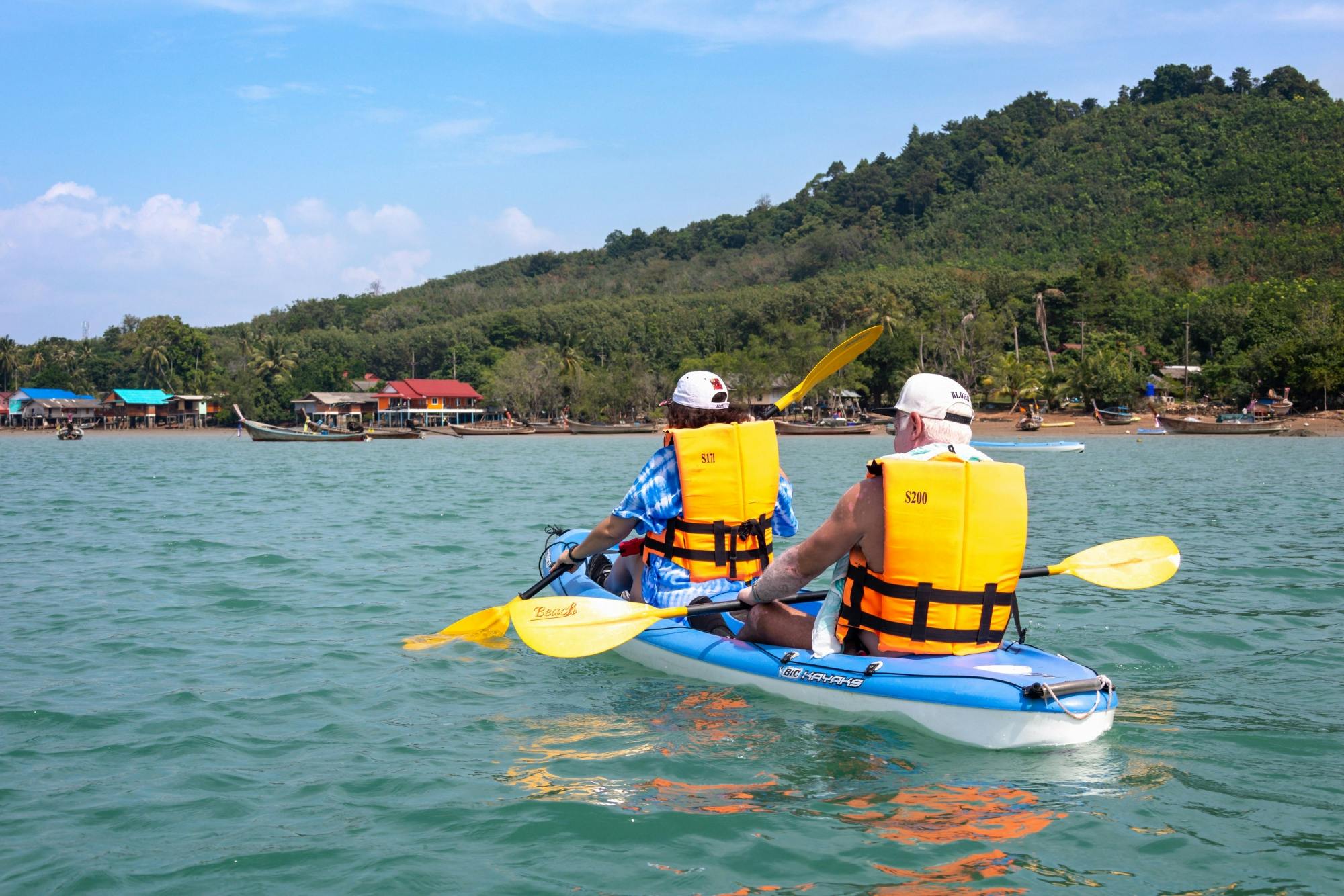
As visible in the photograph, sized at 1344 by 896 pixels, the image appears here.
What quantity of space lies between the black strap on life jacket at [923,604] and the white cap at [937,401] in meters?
0.70

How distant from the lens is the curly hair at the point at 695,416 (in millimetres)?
6074

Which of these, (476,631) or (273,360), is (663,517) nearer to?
(476,631)

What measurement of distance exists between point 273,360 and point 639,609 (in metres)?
105

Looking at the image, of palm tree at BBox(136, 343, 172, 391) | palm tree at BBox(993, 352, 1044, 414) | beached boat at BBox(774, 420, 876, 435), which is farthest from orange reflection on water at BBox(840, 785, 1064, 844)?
palm tree at BBox(136, 343, 172, 391)

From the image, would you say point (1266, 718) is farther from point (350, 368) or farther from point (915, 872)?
point (350, 368)

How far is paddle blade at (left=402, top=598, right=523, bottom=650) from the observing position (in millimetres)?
7383

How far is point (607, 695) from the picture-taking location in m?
6.13

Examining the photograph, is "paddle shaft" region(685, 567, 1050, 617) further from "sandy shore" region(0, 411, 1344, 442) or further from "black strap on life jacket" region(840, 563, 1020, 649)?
"sandy shore" region(0, 411, 1344, 442)

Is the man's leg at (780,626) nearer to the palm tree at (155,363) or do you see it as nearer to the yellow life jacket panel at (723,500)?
the yellow life jacket panel at (723,500)

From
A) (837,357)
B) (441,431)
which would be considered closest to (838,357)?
(837,357)

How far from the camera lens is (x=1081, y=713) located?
455cm

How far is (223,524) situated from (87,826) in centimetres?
1231

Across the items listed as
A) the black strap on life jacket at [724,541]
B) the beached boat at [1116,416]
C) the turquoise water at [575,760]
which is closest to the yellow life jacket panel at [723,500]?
the black strap on life jacket at [724,541]

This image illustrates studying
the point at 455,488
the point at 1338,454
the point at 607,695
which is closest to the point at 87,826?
the point at 607,695
